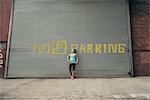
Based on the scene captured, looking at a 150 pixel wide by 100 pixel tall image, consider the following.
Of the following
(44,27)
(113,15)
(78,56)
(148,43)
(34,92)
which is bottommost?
(34,92)

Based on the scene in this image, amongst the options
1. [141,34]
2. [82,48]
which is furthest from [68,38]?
[141,34]

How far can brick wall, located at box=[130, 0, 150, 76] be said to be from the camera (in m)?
8.91

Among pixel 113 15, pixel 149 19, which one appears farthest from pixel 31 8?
pixel 149 19

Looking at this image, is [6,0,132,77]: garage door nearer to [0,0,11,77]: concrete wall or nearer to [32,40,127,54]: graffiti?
[32,40,127,54]: graffiti

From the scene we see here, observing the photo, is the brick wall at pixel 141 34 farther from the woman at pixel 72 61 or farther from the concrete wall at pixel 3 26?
the concrete wall at pixel 3 26

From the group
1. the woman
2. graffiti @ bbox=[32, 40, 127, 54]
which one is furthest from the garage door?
the woman

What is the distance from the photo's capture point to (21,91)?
5.62 m

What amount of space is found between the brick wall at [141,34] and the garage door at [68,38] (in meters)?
0.39

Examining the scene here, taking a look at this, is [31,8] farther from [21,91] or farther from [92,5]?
[21,91]

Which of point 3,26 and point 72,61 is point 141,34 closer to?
point 72,61

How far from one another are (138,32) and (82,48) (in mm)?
2652

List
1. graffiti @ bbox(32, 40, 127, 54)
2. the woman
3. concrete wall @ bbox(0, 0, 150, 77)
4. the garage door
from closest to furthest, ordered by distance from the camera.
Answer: the woman → the garage door → graffiti @ bbox(32, 40, 127, 54) → concrete wall @ bbox(0, 0, 150, 77)

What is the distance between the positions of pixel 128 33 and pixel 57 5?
11.2 ft

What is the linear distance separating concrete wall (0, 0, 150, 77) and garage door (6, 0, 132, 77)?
0.35 m
